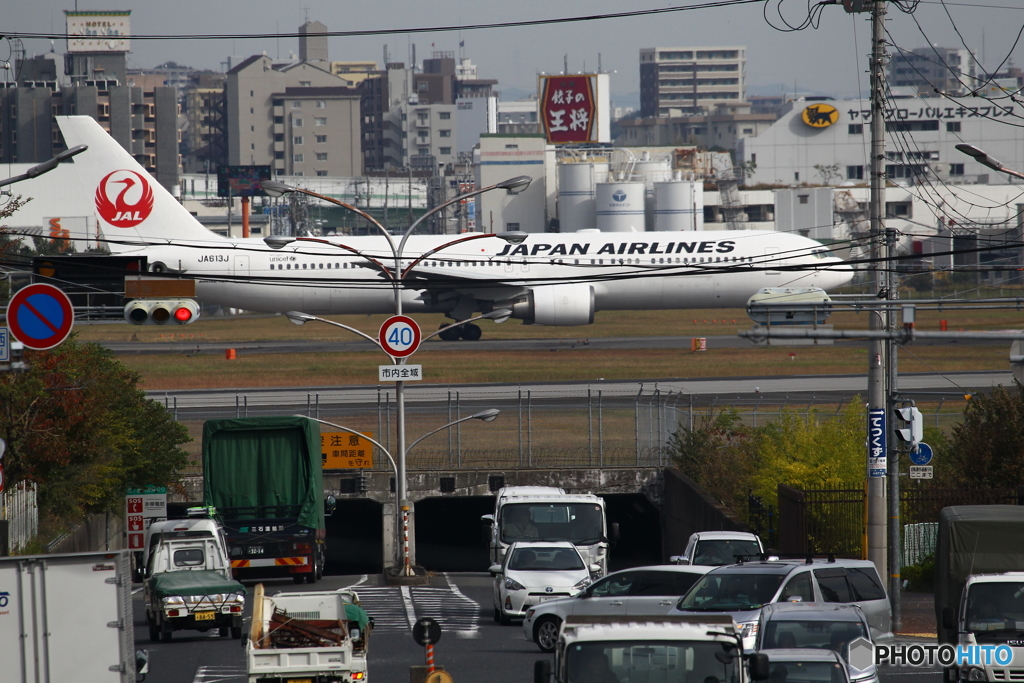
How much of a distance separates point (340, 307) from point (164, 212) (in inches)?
375

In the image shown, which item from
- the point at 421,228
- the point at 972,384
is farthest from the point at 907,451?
the point at 421,228

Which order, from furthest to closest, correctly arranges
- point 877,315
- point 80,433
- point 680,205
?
point 680,205 → point 80,433 → point 877,315

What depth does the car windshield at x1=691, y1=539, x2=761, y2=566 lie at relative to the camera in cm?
2094

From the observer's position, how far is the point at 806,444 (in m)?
28.7

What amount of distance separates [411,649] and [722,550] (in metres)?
6.76

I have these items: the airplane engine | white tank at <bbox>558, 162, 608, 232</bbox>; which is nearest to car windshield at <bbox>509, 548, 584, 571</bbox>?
the airplane engine

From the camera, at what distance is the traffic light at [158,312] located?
2212 centimetres

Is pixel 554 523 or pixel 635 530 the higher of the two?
pixel 554 523

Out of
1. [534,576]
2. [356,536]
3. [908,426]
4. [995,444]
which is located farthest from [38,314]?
[356,536]

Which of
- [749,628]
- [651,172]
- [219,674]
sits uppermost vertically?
[651,172]

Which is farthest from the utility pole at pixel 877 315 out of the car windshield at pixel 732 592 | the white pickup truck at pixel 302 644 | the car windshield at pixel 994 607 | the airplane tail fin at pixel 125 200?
the airplane tail fin at pixel 125 200

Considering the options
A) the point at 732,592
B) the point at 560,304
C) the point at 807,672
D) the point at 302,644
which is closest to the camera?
the point at 807,672

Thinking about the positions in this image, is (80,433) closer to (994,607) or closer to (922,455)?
(922,455)

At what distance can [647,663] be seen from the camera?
29.9ft
